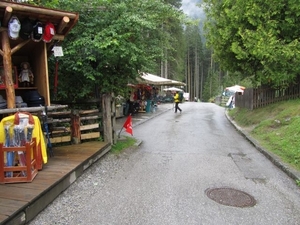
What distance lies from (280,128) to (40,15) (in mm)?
8195

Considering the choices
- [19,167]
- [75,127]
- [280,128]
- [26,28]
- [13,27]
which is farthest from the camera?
[280,128]

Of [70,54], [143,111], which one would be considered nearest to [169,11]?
[70,54]

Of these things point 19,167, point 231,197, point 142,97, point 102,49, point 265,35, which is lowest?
point 231,197

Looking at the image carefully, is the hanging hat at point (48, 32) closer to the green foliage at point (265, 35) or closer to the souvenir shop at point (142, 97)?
the green foliage at point (265, 35)

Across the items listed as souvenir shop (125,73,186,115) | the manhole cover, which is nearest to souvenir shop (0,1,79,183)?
the manhole cover

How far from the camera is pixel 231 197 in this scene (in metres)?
4.45

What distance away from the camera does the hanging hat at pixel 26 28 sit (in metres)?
5.12

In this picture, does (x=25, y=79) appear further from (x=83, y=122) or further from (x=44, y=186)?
(x=44, y=186)

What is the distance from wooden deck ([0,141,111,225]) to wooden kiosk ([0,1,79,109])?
135 centimetres

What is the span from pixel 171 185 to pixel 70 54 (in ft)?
13.7

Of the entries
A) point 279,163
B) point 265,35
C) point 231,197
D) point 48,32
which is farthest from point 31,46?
point 265,35

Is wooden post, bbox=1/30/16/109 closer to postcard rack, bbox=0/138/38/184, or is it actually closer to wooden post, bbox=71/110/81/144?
postcard rack, bbox=0/138/38/184

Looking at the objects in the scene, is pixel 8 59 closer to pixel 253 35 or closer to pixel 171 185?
pixel 171 185

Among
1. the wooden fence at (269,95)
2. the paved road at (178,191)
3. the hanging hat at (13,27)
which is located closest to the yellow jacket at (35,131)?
the paved road at (178,191)
